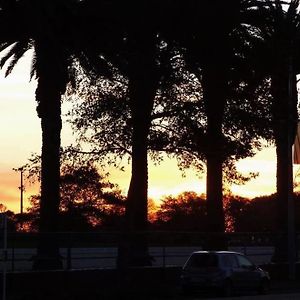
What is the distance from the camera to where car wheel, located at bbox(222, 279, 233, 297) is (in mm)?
29016

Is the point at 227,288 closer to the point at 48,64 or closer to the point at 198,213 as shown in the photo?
the point at 48,64

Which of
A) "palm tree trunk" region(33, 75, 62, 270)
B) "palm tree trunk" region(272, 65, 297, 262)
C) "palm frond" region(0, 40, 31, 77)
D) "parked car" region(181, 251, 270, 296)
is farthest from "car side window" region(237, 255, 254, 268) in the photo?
"palm frond" region(0, 40, 31, 77)

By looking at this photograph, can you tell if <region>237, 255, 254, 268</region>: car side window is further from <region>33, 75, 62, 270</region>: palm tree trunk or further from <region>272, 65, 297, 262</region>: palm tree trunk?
<region>33, 75, 62, 270</region>: palm tree trunk

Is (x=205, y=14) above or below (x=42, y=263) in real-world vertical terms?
above

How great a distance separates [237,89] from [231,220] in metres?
117

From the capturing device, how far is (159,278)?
3528cm

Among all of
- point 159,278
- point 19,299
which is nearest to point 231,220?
point 159,278

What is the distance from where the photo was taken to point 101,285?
31.6 m

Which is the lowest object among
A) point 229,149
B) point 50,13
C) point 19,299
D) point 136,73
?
point 19,299

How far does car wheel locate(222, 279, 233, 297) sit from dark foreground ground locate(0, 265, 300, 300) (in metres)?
0.57

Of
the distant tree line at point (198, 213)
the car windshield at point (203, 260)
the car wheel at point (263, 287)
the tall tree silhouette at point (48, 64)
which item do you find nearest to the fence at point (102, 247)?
the tall tree silhouette at point (48, 64)

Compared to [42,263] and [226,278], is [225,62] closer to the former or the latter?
[226,278]

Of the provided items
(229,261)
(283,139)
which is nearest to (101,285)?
(229,261)

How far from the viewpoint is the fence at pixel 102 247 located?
100ft
